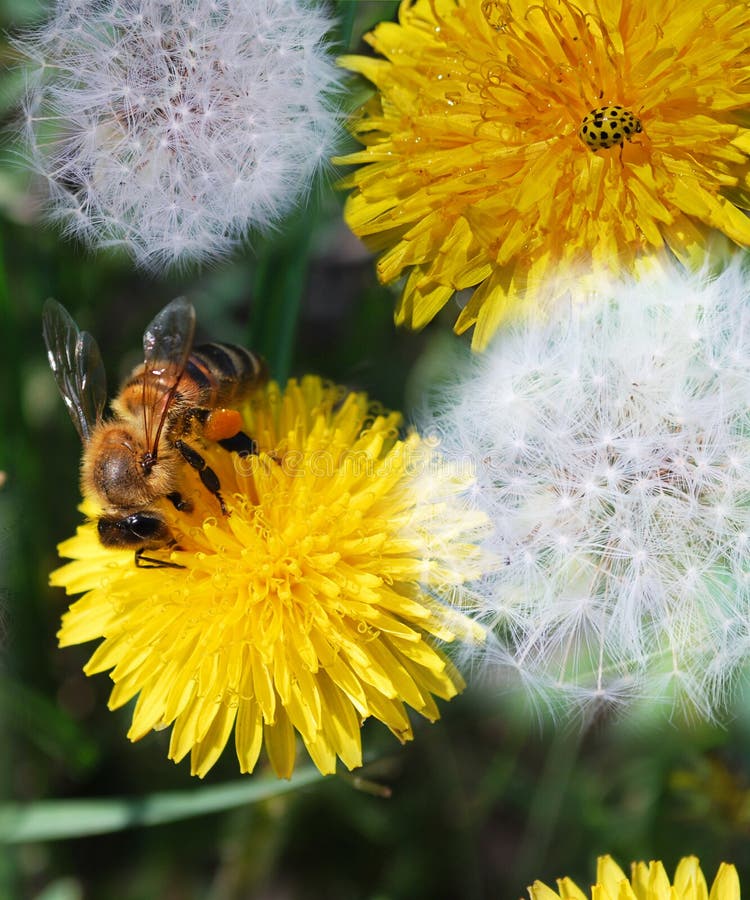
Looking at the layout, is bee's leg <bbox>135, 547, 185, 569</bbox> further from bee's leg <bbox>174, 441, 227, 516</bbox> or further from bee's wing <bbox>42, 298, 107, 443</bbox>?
bee's wing <bbox>42, 298, 107, 443</bbox>

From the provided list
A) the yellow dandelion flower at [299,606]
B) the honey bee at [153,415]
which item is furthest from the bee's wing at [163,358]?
the yellow dandelion flower at [299,606]

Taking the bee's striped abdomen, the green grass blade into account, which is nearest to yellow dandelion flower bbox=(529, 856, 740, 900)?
the green grass blade

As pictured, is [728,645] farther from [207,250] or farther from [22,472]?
[22,472]

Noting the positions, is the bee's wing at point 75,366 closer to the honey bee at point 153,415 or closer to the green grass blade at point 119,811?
the honey bee at point 153,415

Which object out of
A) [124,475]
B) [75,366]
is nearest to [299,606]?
[124,475]

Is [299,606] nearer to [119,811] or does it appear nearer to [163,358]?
[163,358]

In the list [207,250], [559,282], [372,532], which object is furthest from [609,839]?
[207,250]

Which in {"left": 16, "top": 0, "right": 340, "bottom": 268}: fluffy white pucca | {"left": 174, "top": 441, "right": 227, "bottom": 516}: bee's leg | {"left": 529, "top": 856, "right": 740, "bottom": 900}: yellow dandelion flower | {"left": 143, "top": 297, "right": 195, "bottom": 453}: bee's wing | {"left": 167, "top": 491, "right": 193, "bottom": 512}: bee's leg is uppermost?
{"left": 16, "top": 0, "right": 340, "bottom": 268}: fluffy white pucca
